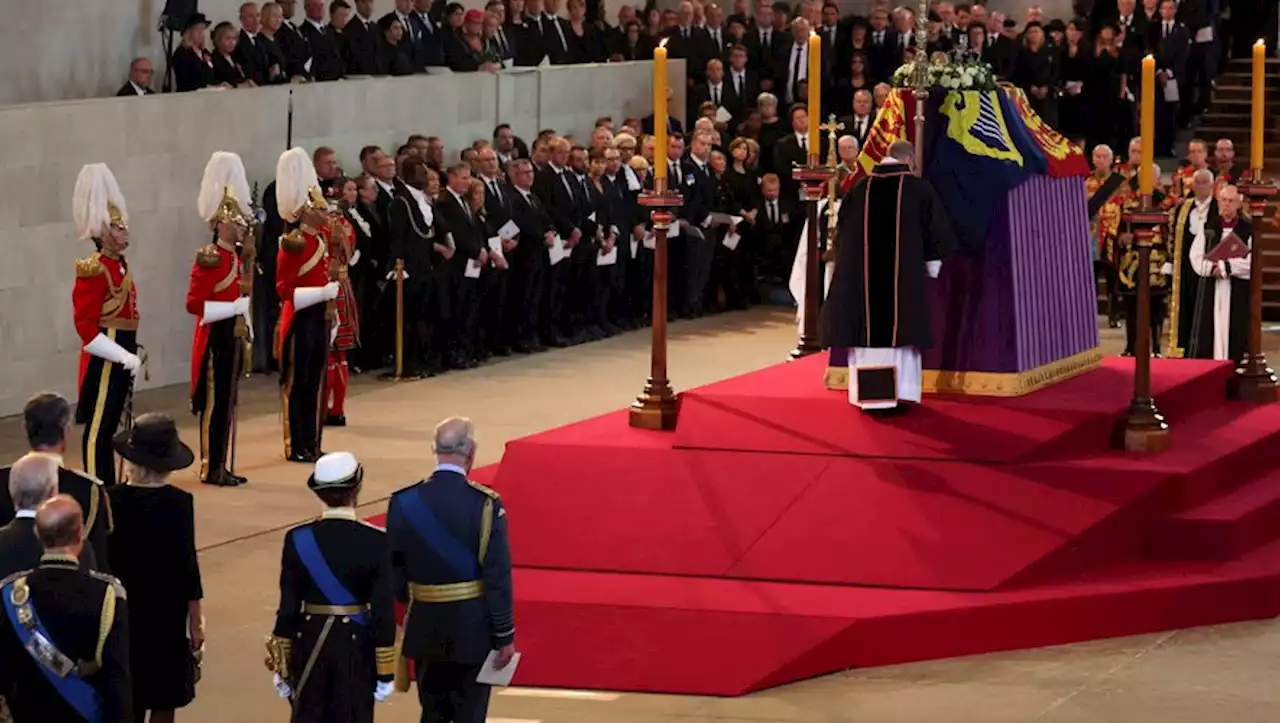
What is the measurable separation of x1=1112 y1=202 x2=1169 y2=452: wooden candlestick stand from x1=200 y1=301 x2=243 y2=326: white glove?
16.5 feet

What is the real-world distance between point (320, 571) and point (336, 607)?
0.12 meters

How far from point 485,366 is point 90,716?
11132mm

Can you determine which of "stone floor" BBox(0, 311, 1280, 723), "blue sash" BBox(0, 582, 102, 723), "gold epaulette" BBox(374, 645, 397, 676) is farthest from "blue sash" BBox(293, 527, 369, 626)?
"stone floor" BBox(0, 311, 1280, 723)

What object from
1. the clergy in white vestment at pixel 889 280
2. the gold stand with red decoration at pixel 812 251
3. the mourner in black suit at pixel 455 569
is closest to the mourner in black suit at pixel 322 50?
the gold stand with red decoration at pixel 812 251

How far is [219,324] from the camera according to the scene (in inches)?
559

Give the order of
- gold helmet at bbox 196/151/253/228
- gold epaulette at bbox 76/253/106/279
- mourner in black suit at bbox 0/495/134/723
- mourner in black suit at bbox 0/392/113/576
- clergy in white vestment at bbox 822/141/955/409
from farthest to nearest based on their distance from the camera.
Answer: gold helmet at bbox 196/151/253/228
gold epaulette at bbox 76/253/106/279
clergy in white vestment at bbox 822/141/955/409
mourner in black suit at bbox 0/392/113/576
mourner in black suit at bbox 0/495/134/723

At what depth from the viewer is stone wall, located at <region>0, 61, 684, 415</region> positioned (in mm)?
16500

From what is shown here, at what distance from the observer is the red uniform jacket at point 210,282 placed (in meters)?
14.0

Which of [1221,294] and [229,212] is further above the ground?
[229,212]

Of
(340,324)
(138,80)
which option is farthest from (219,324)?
(138,80)

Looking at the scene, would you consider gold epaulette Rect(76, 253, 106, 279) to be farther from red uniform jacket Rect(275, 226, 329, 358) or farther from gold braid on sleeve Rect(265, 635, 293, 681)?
gold braid on sleeve Rect(265, 635, 293, 681)

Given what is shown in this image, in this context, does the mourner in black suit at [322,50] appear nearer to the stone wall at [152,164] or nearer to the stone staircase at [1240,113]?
the stone wall at [152,164]

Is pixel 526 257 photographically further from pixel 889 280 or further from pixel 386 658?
pixel 386 658

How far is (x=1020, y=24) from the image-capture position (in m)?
26.4
